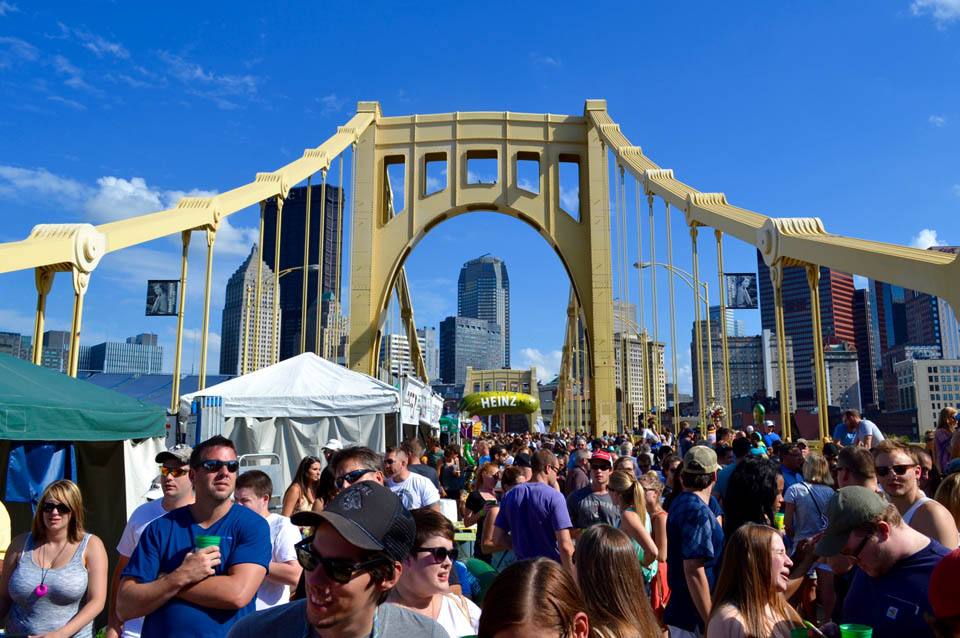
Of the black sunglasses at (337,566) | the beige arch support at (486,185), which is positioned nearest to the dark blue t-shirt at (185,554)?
the black sunglasses at (337,566)

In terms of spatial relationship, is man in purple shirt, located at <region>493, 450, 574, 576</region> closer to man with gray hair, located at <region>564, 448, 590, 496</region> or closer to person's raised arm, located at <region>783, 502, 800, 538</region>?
person's raised arm, located at <region>783, 502, 800, 538</region>

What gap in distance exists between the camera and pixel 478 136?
→ 29078 mm

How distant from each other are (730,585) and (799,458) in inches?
161

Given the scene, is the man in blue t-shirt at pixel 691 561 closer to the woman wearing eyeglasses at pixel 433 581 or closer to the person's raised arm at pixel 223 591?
the woman wearing eyeglasses at pixel 433 581

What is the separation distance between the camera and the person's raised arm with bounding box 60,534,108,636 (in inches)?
158

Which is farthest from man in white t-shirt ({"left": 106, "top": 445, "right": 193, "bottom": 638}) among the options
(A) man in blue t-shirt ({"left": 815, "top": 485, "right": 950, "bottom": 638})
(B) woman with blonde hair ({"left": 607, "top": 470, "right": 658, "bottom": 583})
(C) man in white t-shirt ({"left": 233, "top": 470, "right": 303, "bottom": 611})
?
(A) man in blue t-shirt ({"left": 815, "top": 485, "right": 950, "bottom": 638})

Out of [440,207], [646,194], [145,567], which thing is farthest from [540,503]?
[440,207]

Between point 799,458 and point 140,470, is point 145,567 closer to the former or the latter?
point 140,470

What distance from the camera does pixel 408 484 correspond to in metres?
5.95

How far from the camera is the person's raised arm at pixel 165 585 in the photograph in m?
2.85

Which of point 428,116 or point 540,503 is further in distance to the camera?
point 428,116

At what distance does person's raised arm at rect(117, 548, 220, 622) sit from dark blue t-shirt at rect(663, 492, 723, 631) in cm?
243

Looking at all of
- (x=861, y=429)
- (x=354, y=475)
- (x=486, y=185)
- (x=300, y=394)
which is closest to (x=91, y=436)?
(x=354, y=475)

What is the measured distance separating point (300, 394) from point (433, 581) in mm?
8169
